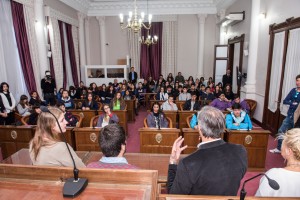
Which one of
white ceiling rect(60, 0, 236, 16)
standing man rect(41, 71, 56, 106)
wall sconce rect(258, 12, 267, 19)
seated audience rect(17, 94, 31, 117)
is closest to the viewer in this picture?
seated audience rect(17, 94, 31, 117)

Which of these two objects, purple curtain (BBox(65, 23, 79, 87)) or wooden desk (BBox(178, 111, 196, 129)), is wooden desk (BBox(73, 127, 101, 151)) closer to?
wooden desk (BBox(178, 111, 196, 129))

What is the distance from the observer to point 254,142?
3861mm

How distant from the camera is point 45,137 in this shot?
180 centimetres

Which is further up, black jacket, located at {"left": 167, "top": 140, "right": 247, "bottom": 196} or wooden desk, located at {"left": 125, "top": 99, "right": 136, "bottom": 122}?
black jacket, located at {"left": 167, "top": 140, "right": 247, "bottom": 196}

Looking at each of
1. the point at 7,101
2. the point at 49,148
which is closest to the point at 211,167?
the point at 49,148

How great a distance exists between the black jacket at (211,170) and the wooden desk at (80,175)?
29 centimetres

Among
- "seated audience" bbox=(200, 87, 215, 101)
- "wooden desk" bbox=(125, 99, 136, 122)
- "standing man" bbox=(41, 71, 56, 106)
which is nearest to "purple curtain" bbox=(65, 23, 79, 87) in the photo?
"standing man" bbox=(41, 71, 56, 106)

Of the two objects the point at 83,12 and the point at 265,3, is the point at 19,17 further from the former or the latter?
the point at 265,3

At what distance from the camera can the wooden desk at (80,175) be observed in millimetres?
1127

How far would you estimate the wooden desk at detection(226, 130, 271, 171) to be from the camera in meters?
3.81

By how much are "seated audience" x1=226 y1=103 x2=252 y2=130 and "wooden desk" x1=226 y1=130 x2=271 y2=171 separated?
341 millimetres

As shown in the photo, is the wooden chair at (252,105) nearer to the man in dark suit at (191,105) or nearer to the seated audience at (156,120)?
the man in dark suit at (191,105)

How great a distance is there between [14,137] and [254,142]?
4521mm

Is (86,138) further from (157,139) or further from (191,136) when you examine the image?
(191,136)
